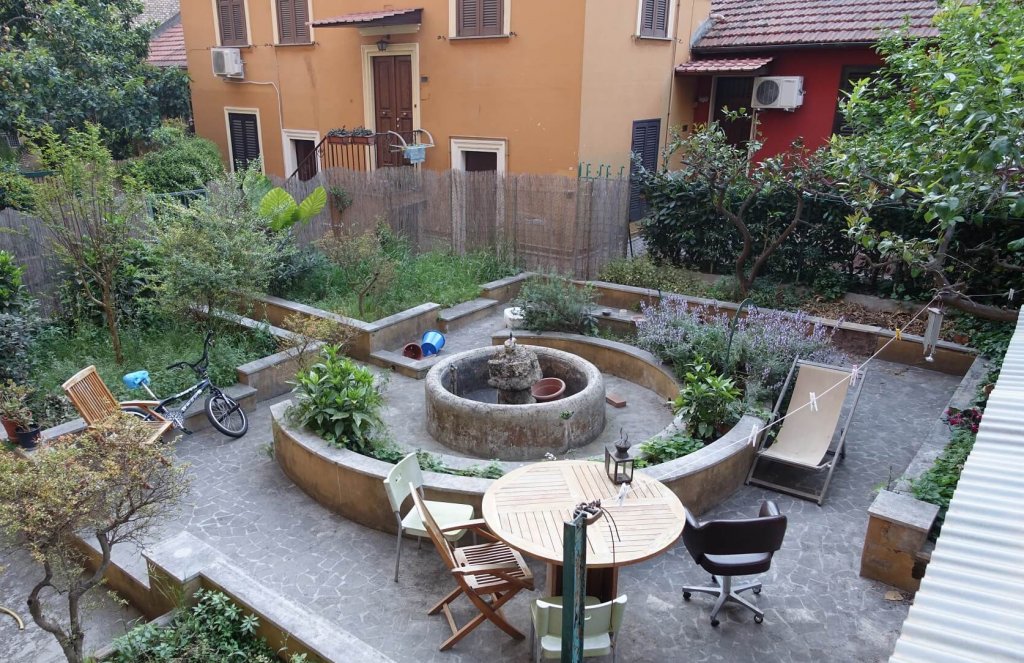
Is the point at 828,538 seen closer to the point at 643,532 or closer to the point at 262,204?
the point at 643,532

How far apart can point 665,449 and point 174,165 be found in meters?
13.9

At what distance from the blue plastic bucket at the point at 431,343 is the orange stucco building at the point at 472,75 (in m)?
5.25

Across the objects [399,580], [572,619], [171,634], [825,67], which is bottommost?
[399,580]

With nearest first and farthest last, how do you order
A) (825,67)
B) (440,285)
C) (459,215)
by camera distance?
(440,285)
(459,215)
(825,67)

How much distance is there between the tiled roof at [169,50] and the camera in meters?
21.0

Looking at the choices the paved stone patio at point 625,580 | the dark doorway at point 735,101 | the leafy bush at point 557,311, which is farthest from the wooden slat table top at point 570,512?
the dark doorway at point 735,101

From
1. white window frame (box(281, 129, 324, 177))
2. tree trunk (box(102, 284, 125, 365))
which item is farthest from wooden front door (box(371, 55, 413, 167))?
tree trunk (box(102, 284, 125, 365))

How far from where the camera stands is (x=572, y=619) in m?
2.87

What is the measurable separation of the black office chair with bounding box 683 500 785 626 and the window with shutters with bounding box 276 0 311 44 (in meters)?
15.8

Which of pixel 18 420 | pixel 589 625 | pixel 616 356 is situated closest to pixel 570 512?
pixel 589 625

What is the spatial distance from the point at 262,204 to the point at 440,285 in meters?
3.40

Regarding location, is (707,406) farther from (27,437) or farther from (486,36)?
(486,36)

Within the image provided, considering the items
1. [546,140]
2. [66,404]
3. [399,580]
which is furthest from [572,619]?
[546,140]

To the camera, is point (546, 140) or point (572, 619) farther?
point (546, 140)
